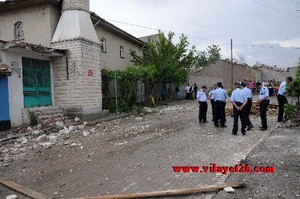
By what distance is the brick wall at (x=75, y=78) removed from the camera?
526 inches

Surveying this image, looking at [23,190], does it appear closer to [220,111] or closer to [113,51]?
[220,111]

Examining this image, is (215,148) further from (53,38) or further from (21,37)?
(21,37)

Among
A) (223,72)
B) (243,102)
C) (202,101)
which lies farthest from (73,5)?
(223,72)

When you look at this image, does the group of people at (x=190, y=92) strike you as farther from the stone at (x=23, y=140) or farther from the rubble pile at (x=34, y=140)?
Result: the stone at (x=23, y=140)

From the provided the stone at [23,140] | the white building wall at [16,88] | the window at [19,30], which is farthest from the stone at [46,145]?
the window at [19,30]

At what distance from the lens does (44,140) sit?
9484mm

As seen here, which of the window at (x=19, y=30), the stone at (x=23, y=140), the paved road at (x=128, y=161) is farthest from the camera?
the window at (x=19, y=30)

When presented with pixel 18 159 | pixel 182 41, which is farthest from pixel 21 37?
pixel 182 41

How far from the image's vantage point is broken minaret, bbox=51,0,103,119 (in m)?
13.4

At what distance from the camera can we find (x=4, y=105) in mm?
10719

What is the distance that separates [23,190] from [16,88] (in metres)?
7.55

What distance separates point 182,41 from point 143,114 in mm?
9943

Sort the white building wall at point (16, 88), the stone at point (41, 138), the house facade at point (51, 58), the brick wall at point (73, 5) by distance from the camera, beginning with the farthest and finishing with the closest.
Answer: the brick wall at point (73, 5)
the house facade at point (51, 58)
the white building wall at point (16, 88)
the stone at point (41, 138)

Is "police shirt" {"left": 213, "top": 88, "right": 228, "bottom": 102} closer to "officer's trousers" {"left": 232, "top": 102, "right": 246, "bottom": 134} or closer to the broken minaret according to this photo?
"officer's trousers" {"left": 232, "top": 102, "right": 246, "bottom": 134}
